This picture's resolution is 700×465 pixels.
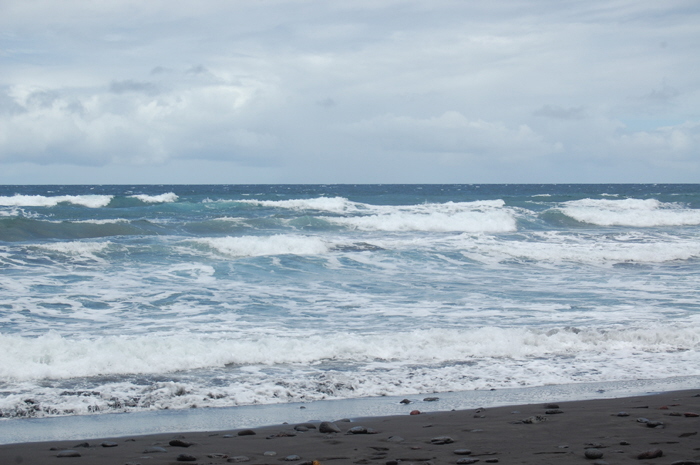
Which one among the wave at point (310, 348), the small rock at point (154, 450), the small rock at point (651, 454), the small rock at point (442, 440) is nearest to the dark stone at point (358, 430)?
the small rock at point (442, 440)

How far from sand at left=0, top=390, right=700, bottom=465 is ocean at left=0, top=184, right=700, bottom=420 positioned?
3.67 ft

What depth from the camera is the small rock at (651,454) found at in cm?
347

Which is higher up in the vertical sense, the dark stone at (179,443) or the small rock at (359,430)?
the dark stone at (179,443)

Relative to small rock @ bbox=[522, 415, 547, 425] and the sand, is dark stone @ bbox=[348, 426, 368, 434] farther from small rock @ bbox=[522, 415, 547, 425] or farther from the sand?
small rock @ bbox=[522, 415, 547, 425]

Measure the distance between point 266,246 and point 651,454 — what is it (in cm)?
1478

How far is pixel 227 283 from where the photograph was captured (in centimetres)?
1217

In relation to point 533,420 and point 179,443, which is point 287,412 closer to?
point 179,443

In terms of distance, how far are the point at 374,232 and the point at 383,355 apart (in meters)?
16.8

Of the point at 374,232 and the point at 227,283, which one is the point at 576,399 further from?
the point at 374,232

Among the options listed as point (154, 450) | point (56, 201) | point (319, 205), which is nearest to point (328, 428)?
point (154, 450)

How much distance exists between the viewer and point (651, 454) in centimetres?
348

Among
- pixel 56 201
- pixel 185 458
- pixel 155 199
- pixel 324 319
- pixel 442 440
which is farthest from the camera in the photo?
pixel 155 199

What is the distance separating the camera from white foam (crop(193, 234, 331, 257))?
17.1 meters

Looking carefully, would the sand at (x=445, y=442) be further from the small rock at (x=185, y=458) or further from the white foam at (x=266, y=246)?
the white foam at (x=266, y=246)
